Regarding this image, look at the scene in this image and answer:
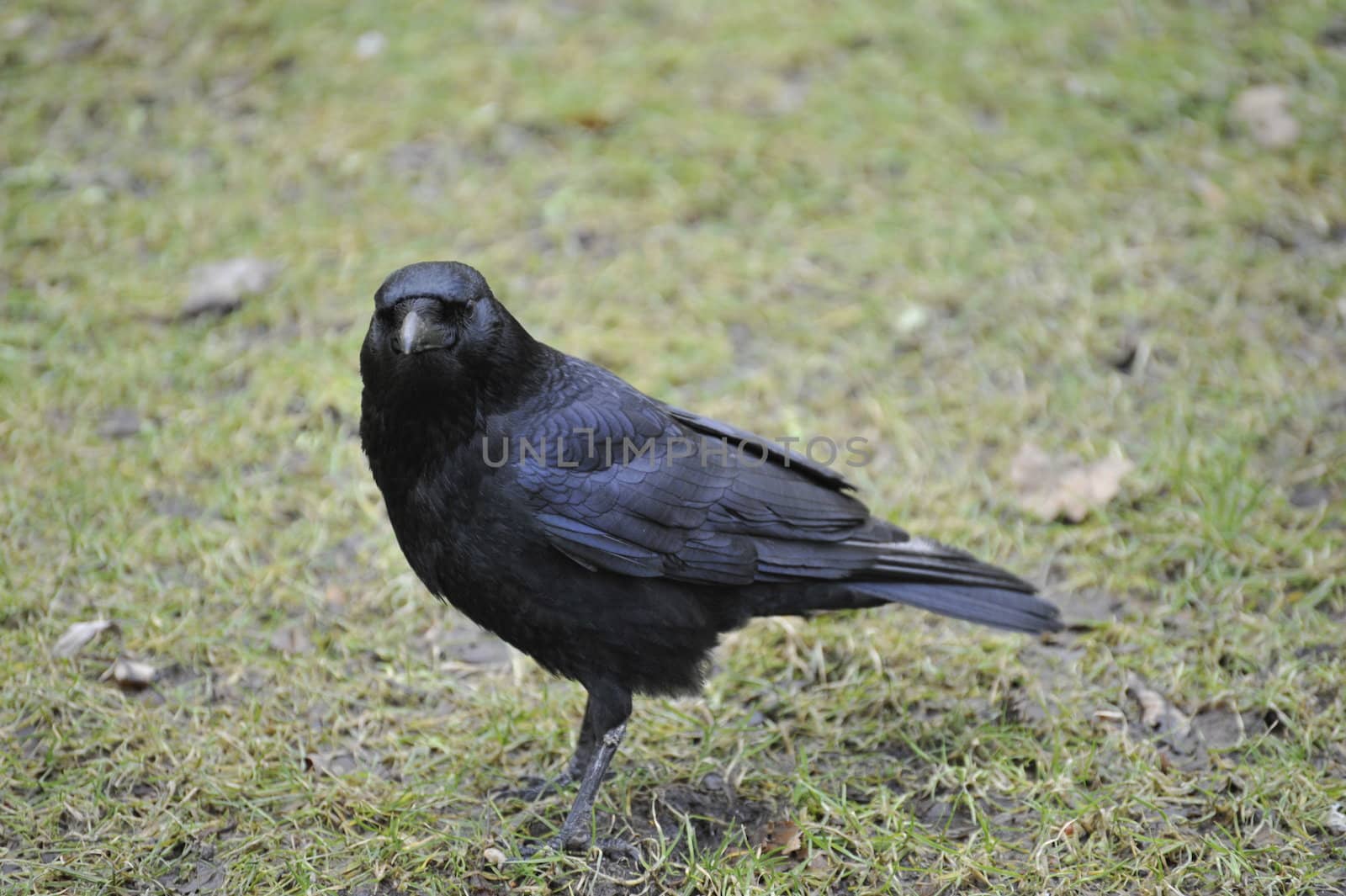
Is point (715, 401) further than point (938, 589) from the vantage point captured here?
Yes

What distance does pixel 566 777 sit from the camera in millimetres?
3766

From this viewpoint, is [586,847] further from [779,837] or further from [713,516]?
[713,516]

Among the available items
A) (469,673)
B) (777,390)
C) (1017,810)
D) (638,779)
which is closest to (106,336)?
(469,673)

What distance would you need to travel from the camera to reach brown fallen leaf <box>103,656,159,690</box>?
392cm

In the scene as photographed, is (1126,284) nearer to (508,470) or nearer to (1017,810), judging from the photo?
(1017,810)

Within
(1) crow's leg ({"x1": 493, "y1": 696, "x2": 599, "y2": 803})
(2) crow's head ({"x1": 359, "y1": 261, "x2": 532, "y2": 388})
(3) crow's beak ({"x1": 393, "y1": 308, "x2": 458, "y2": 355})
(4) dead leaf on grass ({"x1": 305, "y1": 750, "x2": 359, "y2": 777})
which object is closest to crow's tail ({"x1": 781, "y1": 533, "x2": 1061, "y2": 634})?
(1) crow's leg ({"x1": 493, "y1": 696, "x2": 599, "y2": 803})

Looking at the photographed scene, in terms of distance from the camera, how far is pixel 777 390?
17.3 feet

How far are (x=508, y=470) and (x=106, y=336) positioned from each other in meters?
3.11

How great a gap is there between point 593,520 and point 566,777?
90cm

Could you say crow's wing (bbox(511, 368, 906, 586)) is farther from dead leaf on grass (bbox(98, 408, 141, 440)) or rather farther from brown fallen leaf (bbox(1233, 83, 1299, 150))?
brown fallen leaf (bbox(1233, 83, 1299, 150))

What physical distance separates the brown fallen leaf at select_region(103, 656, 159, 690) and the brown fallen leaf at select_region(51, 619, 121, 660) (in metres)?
0.15

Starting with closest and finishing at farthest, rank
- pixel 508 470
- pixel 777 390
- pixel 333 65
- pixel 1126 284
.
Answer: pixel 508 470 → pixel 777 390 → pixel 1126 284 → pixel 333 65

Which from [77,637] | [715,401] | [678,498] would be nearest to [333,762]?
[77,637]

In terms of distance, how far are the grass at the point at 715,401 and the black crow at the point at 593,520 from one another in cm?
44
